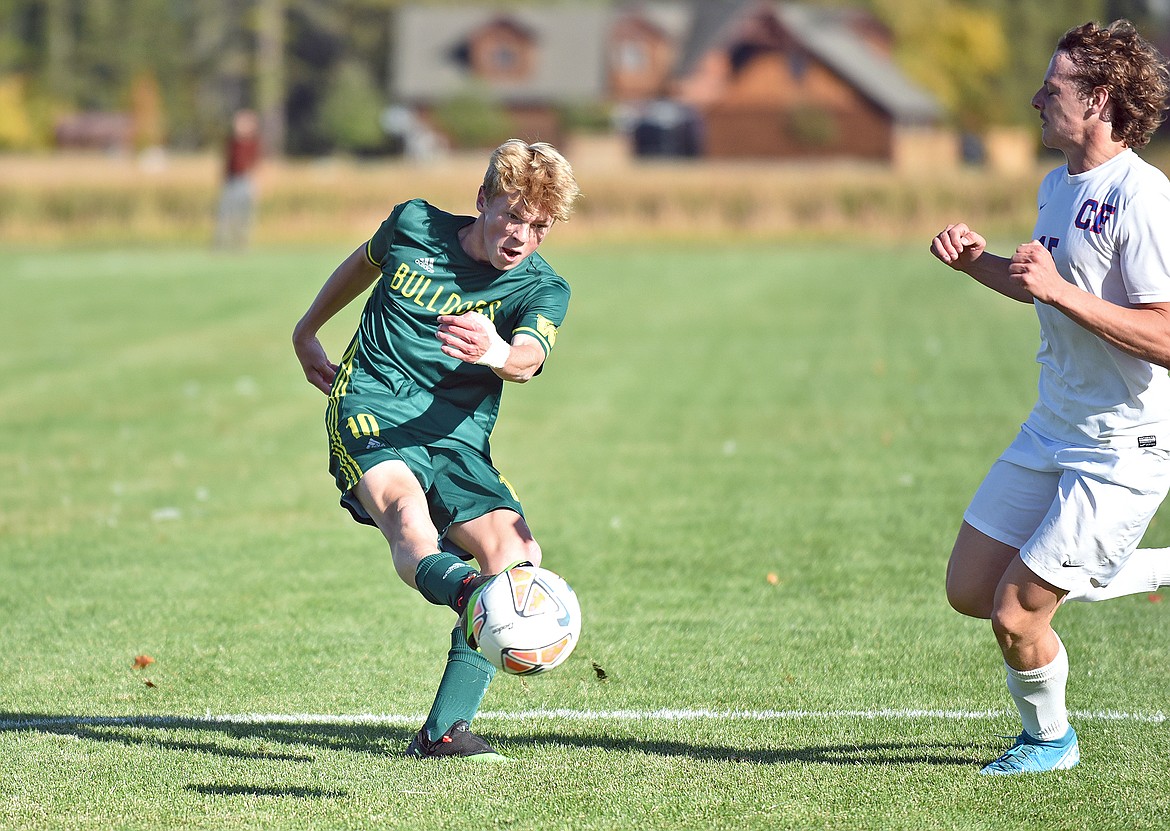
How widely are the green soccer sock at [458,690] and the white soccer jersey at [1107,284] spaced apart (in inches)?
78.7

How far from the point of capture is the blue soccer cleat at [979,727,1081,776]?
190 inches

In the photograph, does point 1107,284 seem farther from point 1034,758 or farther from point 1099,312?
point 1034,758

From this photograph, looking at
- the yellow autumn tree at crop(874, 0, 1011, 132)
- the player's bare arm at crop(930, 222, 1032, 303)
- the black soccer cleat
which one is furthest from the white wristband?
the yellow autumn tree at crop(874, 0, 1011, 132)

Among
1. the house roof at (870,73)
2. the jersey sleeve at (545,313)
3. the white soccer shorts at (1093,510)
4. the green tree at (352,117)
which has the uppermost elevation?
the jersey sleeve at (545,313)

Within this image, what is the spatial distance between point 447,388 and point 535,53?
77.6 metres

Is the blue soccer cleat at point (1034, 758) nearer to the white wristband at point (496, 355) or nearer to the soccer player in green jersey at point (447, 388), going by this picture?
the soccer player in green jersey at point (447, 388)

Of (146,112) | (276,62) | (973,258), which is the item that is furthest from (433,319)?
(146,112)

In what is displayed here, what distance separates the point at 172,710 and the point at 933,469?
650 centimetres

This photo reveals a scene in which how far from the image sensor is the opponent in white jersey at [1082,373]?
4375mm

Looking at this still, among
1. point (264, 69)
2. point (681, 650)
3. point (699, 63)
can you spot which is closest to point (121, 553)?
point (681, 650)

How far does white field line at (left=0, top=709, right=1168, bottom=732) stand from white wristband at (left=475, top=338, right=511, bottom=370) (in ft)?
5.29

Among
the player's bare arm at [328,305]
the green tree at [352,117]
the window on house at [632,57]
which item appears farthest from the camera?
the window on house at [632,57]

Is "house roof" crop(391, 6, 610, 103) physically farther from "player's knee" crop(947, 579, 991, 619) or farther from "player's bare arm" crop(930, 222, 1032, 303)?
"player's knee" crop(947, 579, 991, 619)

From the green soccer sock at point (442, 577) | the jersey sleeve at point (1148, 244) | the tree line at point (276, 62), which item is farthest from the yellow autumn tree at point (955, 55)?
the green soccer sock at point (442, 577)
